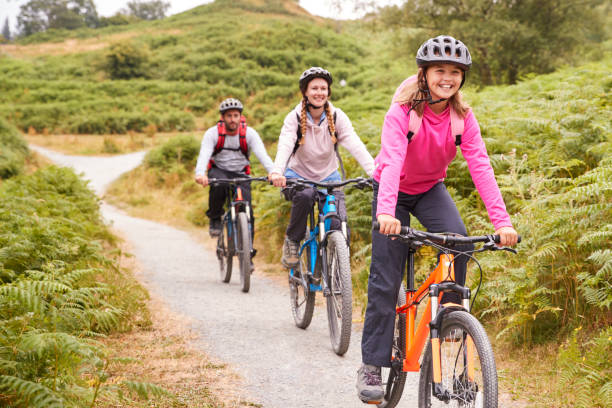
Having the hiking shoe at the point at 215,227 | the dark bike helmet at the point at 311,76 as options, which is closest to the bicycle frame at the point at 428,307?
the dark bike helmet at the point at 311,76

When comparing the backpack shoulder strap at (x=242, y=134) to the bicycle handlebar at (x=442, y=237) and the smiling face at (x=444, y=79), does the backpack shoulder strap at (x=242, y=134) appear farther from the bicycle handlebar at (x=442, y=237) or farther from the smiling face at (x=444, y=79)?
the bicycle handlebar at (x=442, y=237)

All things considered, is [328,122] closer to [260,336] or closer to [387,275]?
[260,336]

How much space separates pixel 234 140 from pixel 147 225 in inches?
322

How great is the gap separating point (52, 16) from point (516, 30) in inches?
3688

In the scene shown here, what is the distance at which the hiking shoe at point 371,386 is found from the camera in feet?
11.7

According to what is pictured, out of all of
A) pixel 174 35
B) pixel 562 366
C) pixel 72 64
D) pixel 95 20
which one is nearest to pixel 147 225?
pixel 562 366

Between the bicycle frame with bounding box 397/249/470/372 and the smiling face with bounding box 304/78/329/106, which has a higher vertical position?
the smiling face with bounding box 304/78/329/106

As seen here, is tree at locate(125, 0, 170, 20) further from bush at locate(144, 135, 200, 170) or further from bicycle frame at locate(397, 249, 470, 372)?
bicycle frame at locate(397, 249, 470, 372)

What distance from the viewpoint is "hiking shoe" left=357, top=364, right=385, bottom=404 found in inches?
140

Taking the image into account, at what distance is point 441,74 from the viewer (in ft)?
10.6

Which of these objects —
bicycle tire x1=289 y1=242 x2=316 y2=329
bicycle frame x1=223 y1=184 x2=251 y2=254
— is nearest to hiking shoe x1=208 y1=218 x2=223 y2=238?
bicycle frame x1=223 y1=184 x2=251 y2=254

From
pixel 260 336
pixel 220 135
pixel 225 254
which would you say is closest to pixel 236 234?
pixel 225 254

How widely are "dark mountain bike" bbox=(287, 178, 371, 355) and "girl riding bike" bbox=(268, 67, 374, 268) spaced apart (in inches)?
6.0

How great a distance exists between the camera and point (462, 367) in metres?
2.82
